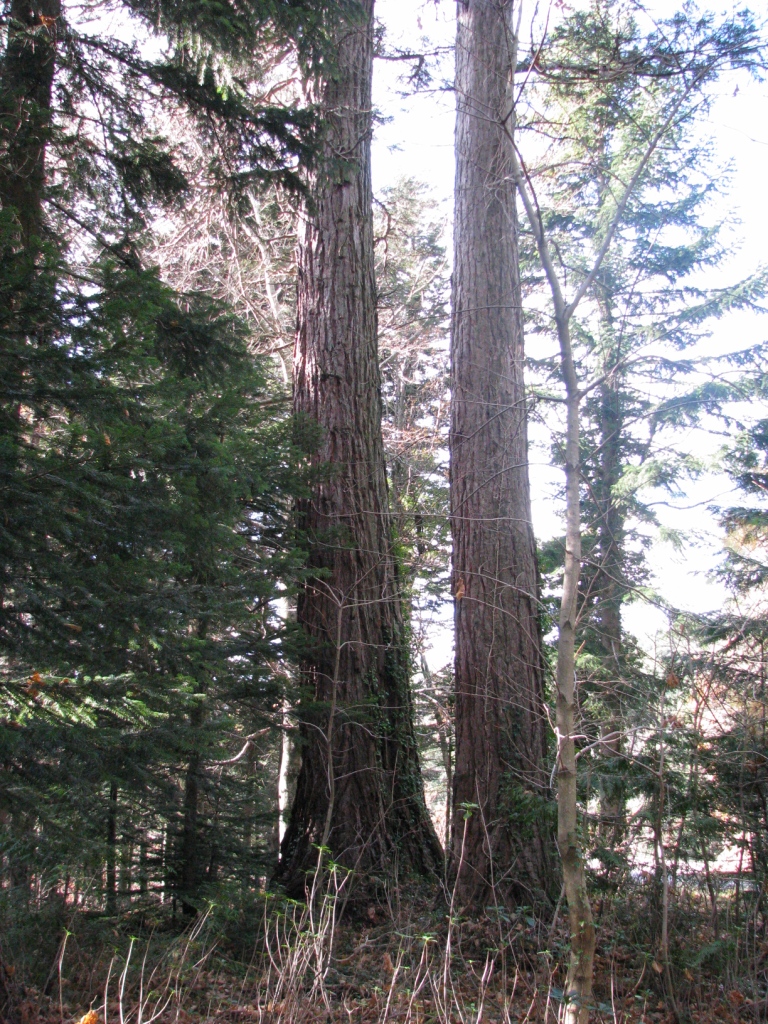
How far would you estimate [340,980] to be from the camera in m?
4.42

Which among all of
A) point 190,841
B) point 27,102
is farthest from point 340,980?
point 27,102

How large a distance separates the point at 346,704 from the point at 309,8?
17.6ft

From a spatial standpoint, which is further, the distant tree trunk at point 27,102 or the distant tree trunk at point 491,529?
the distant tree trunk at point 491,529

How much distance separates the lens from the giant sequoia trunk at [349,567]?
6270mm

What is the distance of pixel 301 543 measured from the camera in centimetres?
682

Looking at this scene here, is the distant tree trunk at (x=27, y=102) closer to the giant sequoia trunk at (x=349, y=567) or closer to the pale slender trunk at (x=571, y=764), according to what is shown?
the giant sequoia trunk at (x=349, y=567)

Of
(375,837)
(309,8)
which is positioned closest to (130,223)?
(309,8)

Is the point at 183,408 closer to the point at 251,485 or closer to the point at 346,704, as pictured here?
the point at 251,485

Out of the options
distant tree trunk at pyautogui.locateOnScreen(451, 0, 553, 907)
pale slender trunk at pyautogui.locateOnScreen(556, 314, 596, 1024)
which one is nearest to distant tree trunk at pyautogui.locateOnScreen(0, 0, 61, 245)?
distant tree trunk at pyautogui.locateOnScreen(451, 0, 553, 907)

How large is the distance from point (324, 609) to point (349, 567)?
441 mm

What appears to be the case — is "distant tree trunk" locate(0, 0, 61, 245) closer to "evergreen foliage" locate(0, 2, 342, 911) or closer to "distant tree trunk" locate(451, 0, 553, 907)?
"evergreen foliage" locate(0, 2, 342, 911)

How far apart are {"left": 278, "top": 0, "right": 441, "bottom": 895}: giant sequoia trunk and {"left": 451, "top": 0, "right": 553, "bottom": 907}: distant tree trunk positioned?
0.98 m

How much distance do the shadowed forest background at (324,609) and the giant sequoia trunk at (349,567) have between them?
0.04m

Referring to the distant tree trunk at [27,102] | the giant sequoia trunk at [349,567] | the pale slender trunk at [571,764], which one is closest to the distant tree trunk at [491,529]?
the giant sequoia trunk at [349,567]
